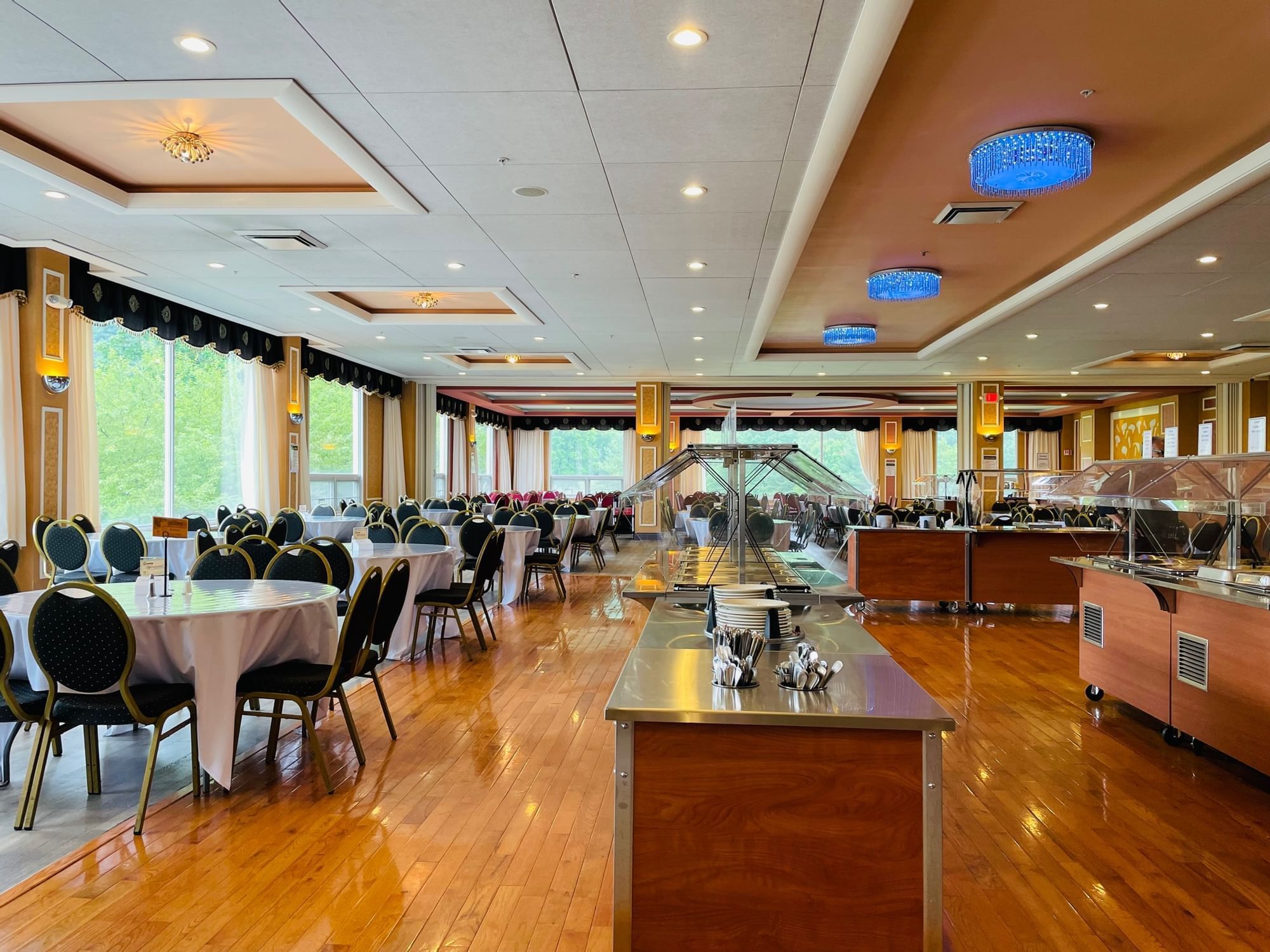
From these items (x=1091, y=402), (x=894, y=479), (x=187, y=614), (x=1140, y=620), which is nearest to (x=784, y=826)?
(x=187, y=614)

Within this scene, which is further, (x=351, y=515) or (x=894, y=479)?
(x=894, y=479)

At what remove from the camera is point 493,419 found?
69.9ft

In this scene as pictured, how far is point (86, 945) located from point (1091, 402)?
21.0 meters

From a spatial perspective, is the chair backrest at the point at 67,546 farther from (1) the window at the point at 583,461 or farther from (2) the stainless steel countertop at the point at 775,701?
(1) the window at the point at 583,461

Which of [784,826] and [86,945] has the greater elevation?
[784,826]

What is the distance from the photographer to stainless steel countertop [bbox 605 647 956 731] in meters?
1.95

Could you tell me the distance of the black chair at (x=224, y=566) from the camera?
4.69m

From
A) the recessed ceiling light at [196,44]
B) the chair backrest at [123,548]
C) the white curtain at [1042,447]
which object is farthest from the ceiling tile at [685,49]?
the white curtain at [1042,447]

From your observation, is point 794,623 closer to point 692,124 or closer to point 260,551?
point 692,124

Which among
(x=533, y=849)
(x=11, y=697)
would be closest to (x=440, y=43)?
(x=11, y=697)

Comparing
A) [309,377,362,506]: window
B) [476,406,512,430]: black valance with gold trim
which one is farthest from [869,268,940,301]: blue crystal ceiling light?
[476,406,512,430]: black valance with gold trim

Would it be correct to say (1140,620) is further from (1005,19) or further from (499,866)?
(499,866)

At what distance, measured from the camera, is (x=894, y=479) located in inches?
918

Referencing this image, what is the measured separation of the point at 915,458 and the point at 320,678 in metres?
22.0
